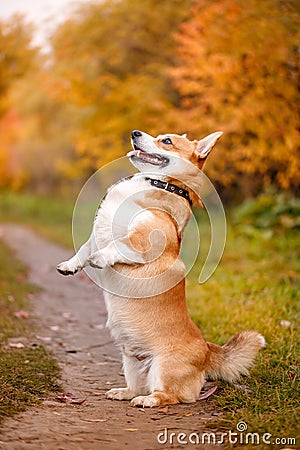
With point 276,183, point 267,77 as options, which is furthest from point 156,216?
point 276,183

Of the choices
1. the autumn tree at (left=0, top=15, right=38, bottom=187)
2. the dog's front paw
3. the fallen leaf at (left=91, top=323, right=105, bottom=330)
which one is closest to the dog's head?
the dog's front paw

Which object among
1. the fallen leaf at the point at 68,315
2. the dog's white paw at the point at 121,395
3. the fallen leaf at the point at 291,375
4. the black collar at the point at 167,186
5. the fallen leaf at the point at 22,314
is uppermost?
the black collar at the point at 167,186

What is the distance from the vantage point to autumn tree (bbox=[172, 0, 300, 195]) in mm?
8742

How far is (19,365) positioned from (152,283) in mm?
1356

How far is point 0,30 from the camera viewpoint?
85.1ft

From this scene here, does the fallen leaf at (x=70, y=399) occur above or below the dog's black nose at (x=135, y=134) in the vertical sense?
below

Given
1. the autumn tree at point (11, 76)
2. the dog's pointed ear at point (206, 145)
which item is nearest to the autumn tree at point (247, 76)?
the dog's pointed ear at point (206, 145)

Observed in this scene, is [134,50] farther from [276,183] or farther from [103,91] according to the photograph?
[276,183]

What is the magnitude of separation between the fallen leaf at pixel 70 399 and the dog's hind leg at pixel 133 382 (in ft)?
0.74

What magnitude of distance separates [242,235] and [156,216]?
830 cm

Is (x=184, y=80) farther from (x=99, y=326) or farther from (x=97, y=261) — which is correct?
(x=97, y=261)

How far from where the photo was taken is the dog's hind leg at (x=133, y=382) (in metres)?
4.27

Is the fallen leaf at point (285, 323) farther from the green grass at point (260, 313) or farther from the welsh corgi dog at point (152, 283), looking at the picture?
the welsh corgi dog at point (152, 283)

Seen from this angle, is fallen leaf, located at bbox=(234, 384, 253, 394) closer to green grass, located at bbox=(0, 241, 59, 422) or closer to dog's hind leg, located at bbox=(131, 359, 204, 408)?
dog's hind leg, located at bbox=(131, 359, 204, 408)
